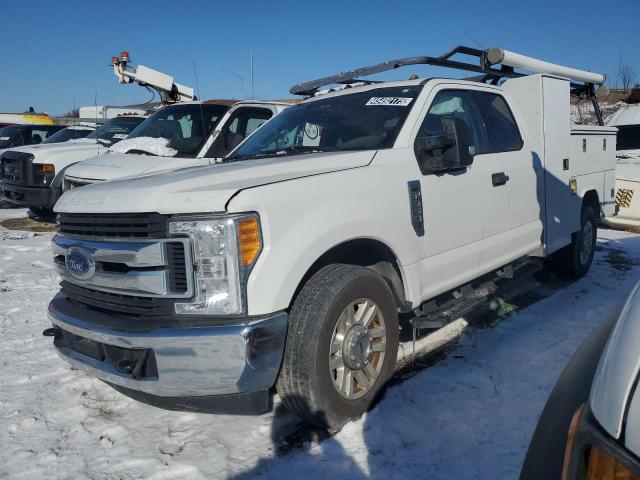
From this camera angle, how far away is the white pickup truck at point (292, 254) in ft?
7.70

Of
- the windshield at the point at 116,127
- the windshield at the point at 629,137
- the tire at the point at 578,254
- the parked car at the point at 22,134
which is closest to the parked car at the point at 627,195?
the windshield at the point at 629,137

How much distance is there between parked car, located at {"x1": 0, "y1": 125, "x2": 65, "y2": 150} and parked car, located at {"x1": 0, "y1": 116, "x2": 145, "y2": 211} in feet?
15.8

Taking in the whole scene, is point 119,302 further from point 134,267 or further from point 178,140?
point 178,140

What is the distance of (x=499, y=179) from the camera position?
392cm

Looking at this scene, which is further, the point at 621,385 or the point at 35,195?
the point at 35,195

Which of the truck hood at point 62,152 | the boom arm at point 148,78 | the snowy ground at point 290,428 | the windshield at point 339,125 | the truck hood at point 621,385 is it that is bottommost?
the snowy ground at point 290,428

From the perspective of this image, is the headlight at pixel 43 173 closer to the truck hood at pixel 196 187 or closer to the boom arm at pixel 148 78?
the boom arm at pixel 148 78

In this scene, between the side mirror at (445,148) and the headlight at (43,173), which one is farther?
the headlight at (43,173)

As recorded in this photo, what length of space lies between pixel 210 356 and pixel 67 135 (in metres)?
11.0

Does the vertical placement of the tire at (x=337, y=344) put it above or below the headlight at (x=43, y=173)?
below

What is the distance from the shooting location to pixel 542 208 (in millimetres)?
4613

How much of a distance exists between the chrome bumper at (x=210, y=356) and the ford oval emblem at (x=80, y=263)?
1.24ft

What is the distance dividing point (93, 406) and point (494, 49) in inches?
173

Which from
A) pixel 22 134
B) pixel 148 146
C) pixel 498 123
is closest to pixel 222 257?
pixel 498 123
